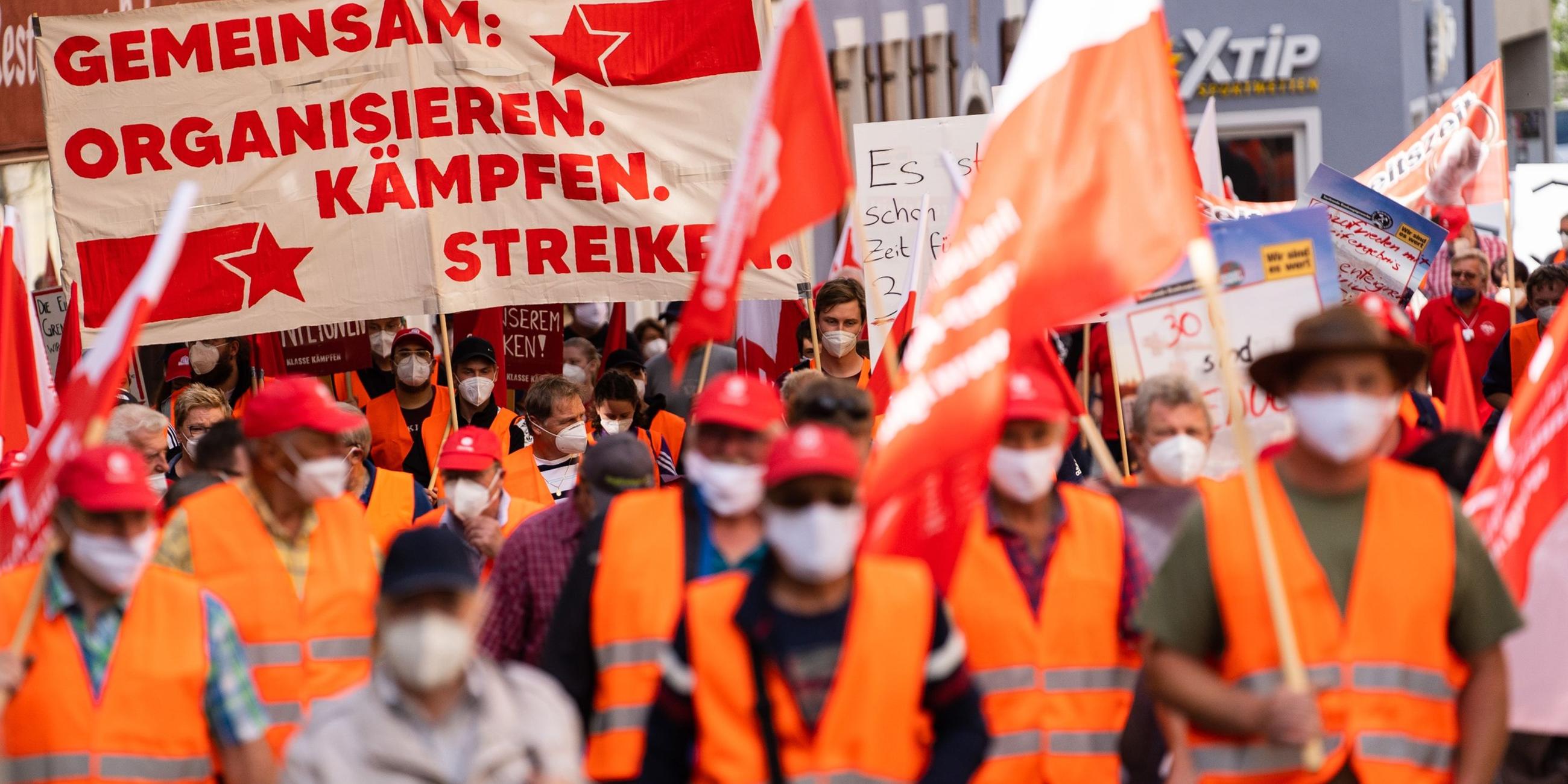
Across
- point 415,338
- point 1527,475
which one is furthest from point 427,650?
point 415,338

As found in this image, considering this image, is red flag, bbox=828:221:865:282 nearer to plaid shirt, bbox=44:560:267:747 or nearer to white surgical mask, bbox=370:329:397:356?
white surgical mask, bbox=370:329:397:356

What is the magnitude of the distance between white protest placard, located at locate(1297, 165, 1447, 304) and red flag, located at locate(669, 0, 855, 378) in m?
4.94

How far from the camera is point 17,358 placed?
745cm

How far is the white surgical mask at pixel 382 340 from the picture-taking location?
11.4m

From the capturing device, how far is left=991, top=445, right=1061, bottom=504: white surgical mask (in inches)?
200

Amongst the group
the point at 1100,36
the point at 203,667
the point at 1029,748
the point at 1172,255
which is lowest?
the point at 1029,748

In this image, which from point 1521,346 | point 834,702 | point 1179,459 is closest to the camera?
point 834,702

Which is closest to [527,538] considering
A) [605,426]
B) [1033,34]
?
[1033,34]

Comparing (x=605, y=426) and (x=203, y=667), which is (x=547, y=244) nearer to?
(x=605, y=426)

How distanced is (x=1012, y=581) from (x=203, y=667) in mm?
1876

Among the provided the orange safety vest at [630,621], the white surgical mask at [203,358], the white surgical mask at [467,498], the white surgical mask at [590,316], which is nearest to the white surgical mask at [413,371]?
the white surgical mask at [203,358]

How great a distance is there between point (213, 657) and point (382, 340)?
6834 millimetres

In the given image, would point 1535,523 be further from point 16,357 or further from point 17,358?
point 17,358

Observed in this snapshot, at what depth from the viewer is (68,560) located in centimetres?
480
